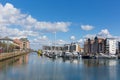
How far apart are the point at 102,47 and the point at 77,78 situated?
131306 millimetres

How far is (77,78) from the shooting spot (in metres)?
34.3

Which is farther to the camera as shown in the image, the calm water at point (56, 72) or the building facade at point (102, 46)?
the building facade at point (102, 46)

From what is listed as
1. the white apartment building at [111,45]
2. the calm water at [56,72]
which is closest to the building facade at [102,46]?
the white apartment building at [111,45]

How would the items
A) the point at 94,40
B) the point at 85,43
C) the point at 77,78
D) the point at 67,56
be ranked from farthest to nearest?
the point at 85,43, the point at 94,40, the point at 67,56, the point at 77,78

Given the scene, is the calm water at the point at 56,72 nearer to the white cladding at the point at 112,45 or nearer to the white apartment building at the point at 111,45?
the white apartment building at the point at 111,45

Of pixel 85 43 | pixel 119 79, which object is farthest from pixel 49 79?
pixel 85 43

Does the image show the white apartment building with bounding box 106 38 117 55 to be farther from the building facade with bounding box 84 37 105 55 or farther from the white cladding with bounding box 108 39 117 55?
the building facade with bounding box 84 37 105 55

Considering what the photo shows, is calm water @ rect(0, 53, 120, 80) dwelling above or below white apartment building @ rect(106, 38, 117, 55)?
below

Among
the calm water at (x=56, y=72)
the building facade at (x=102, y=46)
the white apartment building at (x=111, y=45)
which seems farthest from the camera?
the building facade at (x=102, y=46)

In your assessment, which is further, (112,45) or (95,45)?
(95,45)

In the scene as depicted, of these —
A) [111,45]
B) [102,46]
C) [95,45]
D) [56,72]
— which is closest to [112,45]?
[111,45]

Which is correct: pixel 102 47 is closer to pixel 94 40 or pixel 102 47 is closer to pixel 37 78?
pixel 94 40

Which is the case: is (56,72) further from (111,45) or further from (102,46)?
(102,46)

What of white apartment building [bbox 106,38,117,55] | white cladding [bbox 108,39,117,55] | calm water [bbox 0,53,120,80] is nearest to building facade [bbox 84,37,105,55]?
white apartment building [bbox 106,38,117,55]
